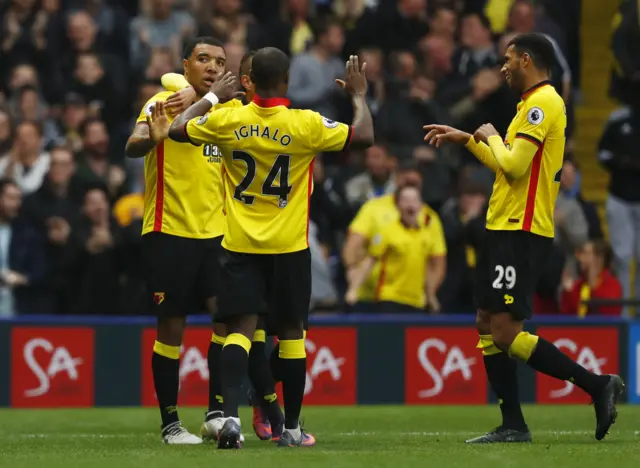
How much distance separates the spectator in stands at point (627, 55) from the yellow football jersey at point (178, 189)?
8.35 meters

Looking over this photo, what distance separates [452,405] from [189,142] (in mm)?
5758

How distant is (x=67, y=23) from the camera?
1778cm

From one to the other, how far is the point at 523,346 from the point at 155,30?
995 centimetres

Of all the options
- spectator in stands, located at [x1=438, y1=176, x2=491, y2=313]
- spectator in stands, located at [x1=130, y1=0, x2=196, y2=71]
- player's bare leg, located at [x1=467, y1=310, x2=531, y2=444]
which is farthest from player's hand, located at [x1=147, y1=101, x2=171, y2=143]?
spectator in stands, located at [x1=130, y1=0, x2=196, y2=71]

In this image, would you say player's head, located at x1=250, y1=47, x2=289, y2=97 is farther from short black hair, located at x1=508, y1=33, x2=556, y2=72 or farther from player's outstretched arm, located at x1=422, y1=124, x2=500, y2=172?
short black hair, located at x1=508, y1=33, x2=556, y2=72

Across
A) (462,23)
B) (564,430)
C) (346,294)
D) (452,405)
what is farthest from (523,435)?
(462,23)

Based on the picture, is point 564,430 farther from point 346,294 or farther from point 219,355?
point 346,294

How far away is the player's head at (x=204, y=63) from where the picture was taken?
9508 mm

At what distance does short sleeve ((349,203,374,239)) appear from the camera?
1462 centimetres

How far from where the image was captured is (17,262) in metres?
14.6

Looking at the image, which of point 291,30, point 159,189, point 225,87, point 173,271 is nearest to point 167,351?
point 173,271

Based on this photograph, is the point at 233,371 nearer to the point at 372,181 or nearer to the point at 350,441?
the point at 350,441

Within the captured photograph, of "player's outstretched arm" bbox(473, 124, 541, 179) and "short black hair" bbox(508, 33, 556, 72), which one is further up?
"short black hair" bbox(508, 33, 556, 72)

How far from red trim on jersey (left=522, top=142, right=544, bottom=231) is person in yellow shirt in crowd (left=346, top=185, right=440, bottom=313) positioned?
18.1ft
